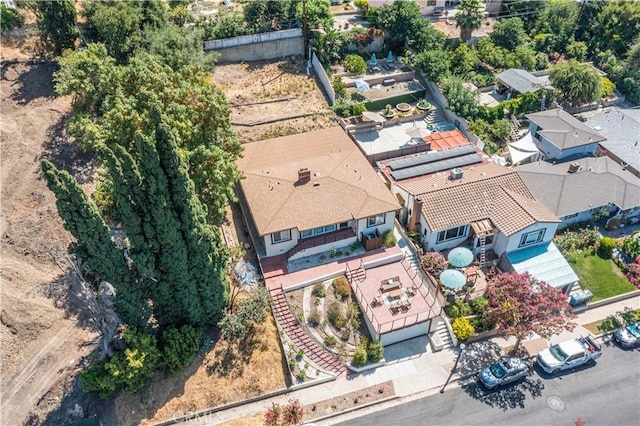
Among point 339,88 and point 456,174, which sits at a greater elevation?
point 339,88

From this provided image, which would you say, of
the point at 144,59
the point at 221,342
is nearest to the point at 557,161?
the point at 221,342

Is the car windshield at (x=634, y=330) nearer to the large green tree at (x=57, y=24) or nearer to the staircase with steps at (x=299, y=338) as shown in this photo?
the staircase with steps at (x=299, y=338)

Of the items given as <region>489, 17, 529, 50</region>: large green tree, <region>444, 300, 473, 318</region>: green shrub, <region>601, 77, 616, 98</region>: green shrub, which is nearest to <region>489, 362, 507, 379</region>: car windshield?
<region>444, 300, 473, 318</region>: green shrub

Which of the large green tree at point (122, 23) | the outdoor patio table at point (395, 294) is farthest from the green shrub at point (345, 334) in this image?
the large green tree at point (122, 23)

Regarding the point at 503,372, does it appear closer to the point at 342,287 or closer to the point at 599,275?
the point at 342,287

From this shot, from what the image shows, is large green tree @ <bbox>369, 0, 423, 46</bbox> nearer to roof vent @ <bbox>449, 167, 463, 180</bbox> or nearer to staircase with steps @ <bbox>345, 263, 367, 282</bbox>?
roof vent @ <bbox>449, 167, 463, 180</bbox>

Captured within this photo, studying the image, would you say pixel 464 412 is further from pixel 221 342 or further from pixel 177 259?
pixel 177 259

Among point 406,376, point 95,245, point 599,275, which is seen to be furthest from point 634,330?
point 95,245
